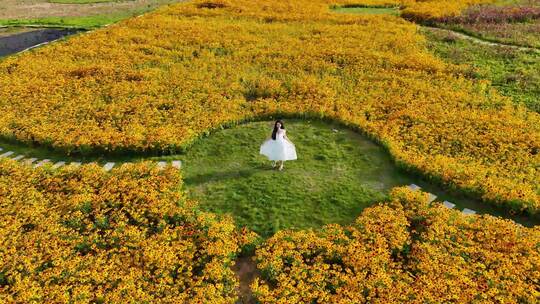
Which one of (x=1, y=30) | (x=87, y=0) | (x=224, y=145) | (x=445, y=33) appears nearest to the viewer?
(x=224, y=145)

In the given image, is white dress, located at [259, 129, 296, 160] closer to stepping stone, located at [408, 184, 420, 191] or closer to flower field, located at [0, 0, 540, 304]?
flower field, located at [0, 0, 540, 304]

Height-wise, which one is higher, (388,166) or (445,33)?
(445,33)

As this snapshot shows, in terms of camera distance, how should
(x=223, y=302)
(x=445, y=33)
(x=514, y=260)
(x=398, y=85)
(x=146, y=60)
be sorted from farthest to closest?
(x=445, y=33) < (x=146, y=60) < (x=398, y=85) < (x=514, y=260) < (x=223, y=302)

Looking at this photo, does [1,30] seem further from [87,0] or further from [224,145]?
[224,145]

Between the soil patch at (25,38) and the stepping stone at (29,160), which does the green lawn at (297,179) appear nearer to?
the stepping stone at (29,160)

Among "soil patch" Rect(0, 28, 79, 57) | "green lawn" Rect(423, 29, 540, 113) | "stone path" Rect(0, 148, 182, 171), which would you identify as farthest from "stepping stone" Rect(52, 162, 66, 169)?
"green lawn" Rect(423, 29, 540, 113)

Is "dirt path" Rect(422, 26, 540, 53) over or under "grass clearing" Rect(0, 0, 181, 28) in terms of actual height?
under

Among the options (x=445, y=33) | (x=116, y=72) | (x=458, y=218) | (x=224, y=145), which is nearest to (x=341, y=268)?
(x=458, y=218)

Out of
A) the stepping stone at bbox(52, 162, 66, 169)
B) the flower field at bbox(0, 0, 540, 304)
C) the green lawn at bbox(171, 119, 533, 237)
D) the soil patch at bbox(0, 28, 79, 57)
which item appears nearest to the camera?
the flower field at bbox(0, 0, 540, 304)
